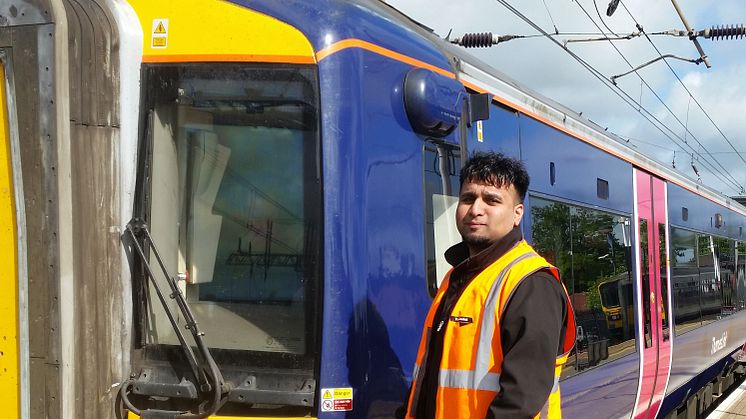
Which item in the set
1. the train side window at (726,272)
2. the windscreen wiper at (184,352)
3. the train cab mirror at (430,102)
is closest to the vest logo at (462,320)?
the windscreen wiper at (184,352)

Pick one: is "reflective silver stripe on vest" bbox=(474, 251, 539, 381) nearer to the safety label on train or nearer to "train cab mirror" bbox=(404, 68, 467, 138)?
the safety label on train

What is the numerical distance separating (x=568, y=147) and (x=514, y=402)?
11.4ft

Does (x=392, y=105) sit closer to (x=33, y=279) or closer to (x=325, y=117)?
(x=325, y=117)

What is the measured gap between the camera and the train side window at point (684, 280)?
859 cm

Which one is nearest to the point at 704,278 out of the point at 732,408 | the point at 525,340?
the point at 732,408

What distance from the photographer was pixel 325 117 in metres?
3.27

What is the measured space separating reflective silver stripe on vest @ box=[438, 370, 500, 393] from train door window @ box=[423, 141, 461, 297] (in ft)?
3.44

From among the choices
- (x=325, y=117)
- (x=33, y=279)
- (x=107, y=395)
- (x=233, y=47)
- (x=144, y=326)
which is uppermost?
(x=233, y=47)

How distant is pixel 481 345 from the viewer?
2.60 meters

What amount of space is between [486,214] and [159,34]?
1523 millimetres

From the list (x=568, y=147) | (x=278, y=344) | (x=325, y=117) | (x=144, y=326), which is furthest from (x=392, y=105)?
(x=568, y=147)

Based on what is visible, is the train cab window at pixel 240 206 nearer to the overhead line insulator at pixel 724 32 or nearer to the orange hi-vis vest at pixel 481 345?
the orange hi-vis vest at pixel 481 345

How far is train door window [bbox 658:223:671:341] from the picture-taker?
782cm

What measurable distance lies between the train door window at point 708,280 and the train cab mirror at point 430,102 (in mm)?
7315
